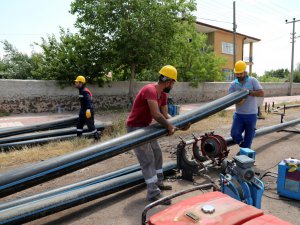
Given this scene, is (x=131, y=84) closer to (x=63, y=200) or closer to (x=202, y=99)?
(x=202, y=99)

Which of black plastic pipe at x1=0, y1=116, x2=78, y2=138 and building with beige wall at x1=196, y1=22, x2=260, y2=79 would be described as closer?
black plastic pipe at x1=0, y1=116, x2=78, y2=138

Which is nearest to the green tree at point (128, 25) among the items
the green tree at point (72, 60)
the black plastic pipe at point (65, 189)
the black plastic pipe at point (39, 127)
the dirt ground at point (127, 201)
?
the green tree at point (72, 60)

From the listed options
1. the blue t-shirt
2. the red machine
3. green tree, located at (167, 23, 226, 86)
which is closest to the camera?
the red machine

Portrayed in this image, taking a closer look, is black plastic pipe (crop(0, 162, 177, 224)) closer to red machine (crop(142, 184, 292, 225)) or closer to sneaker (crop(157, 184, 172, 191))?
sneaker (crop(157, 184, 172, 191))

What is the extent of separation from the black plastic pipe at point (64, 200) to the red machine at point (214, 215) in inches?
71.8

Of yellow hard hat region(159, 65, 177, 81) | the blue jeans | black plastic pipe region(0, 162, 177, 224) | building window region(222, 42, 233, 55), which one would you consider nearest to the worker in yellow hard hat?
yellow hard hat region(159, 65, 177, 81)

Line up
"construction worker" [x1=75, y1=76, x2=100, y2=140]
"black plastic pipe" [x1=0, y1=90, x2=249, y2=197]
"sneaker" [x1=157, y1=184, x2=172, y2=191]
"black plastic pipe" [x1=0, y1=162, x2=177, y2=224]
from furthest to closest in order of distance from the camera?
"construction worker" [x1=75, y1=76, x2=100, y2=140] → "sneaker" [x1=157, y1=184, x2=172, y2=191] → "black plastic pipe" [x1=0, y1=162, x2=177, y2=224] → "black plastic pipe" [x1=0, y1=90, x2=249, y2=197]

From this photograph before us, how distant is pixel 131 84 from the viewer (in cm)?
1538

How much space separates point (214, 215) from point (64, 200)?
7.06 feet

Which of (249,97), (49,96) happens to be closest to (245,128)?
(249,97)

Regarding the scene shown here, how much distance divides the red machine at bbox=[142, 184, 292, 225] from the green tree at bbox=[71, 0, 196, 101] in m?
12.2

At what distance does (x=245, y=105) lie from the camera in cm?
477

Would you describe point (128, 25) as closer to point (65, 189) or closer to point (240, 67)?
point (240, 67)

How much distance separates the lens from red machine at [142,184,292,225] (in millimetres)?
1463
